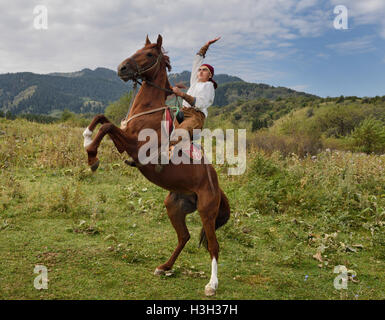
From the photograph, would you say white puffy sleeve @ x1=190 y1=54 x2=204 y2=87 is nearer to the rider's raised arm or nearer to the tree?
the rider's raised arm

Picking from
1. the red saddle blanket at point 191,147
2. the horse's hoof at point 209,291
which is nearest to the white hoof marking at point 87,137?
the red saddle blanket at point 191,147

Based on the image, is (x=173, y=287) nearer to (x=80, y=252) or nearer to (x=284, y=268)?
(x=80, y=252)

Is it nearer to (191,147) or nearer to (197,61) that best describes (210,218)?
(191,147)

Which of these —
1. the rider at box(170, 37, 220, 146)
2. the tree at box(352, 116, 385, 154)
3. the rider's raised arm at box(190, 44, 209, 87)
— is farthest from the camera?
the tree at box(352, 116, 385, 154)

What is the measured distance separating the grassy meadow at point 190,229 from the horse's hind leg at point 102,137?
65.4 inches

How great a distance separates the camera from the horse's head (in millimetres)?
3545

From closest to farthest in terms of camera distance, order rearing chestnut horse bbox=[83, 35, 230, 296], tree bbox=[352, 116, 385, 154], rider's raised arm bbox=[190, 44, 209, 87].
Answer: rearing chestnut horse bbox=[83, 35, 230, 296], rider's raised arm bbox=[190, 44, 209, 87], tree bbox=[352, 116, 385, 154]

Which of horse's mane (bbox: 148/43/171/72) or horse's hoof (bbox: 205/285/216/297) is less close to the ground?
horse's mane (bbox: 148/43/171/72)

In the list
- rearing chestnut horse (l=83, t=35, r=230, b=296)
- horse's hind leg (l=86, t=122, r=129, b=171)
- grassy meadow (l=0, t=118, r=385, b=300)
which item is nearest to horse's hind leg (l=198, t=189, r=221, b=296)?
rearing chestnut horse (l=83, t=35, r=230, b=296)

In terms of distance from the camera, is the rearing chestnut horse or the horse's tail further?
the horse's tail

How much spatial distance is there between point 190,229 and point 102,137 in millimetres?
3876

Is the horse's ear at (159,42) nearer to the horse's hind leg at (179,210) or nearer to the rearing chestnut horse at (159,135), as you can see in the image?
the rearing chestnut horse at (159,135)

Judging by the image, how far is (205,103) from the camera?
13.4 feet

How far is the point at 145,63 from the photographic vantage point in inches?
146
